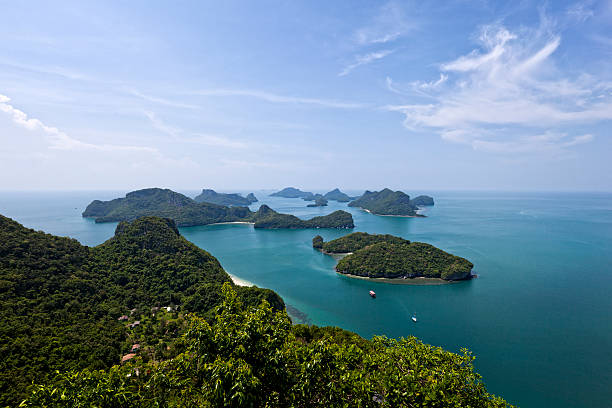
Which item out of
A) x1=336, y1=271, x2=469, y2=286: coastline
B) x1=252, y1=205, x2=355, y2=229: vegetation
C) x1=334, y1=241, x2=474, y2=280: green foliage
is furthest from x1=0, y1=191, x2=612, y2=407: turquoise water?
x1=252, y1=205, x2=355, y2=229: vegetation

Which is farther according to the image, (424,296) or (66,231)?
(66,231)

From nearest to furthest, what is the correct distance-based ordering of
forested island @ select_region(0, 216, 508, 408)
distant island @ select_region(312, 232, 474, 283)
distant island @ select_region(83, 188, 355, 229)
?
1. forested island @ select_region(0, 216, 508, 408)
2. distant island @ select_region(312, 232, 474, 283)
3. distant island @ select_region(83, 188, 355, 229)

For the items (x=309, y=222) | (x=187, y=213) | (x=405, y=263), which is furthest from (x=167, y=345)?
(x=187, y=213)

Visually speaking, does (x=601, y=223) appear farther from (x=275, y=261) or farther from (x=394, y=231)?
(x=275, y=261)

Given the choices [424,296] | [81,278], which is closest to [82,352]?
[81,278]

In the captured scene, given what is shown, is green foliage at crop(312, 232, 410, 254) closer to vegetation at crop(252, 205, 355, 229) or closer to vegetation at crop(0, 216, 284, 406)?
vegetation at crop(0, 216, 284, 406)

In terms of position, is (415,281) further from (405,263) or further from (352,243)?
(352,243)
